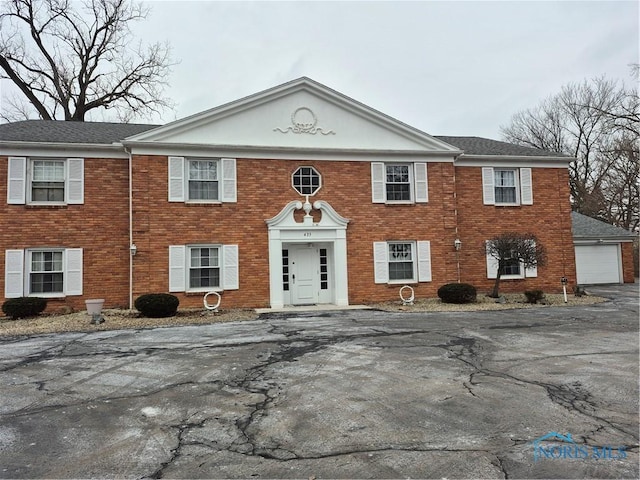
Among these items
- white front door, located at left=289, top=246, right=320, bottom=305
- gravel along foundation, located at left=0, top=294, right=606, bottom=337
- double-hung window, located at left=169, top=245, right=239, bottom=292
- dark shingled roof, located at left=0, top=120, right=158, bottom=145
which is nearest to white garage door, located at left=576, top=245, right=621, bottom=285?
gravel along foundation, located at left=0, top=294, right=606, bottom=337

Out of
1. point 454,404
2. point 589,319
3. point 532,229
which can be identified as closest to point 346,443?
point 454,404

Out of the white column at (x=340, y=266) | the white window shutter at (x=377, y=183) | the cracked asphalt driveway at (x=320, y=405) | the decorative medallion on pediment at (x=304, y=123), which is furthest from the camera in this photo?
the white window shutter at (x=377, y=183)

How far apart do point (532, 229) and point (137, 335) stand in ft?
47.2

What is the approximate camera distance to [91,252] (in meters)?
14.7

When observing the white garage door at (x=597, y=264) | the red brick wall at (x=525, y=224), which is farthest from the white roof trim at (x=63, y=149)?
the white garage door at (x=597, y=264)

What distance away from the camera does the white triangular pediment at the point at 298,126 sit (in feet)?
49.6

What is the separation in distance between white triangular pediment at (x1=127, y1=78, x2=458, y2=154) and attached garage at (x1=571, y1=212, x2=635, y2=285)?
1235 cm

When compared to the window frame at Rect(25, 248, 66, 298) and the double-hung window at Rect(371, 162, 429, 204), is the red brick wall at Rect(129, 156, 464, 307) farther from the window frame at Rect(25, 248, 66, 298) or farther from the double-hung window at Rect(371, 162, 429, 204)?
the window frame at Rect(25, 248, 66, 298)

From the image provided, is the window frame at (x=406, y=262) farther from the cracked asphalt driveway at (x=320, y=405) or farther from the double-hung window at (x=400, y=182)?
the cracked asphalt driveway at (x=320, y=405)

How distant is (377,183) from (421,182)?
63.5 inches

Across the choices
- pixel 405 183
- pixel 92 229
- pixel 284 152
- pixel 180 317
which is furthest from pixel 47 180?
pixel 405 183

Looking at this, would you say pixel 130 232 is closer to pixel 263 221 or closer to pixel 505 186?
pixel 263 221

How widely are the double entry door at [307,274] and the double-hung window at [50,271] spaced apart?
6455 millimetres

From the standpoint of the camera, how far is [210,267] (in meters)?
15.1
